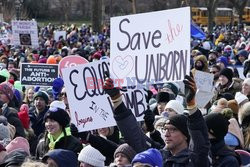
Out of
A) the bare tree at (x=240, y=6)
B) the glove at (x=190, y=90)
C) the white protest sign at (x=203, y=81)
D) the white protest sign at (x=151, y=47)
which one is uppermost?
the bare tree at (x=240, y=6)

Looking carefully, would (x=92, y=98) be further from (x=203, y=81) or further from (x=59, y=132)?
(x=203, y=81)

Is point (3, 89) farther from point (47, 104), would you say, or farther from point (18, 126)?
point (18, 126)

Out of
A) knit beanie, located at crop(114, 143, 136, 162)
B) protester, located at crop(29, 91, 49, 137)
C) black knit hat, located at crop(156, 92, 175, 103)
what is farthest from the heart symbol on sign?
protester, located at crop(29, 91, 49, 137)

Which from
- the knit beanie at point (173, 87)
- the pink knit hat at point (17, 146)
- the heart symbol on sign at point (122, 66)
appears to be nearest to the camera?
the pink knit hat at point (17, 146)

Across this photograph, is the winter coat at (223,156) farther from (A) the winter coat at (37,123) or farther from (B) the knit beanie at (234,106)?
(A) the winter coat at (37,123)

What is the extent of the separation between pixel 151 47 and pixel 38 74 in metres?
6.57

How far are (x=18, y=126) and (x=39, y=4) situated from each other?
A: 7134cm

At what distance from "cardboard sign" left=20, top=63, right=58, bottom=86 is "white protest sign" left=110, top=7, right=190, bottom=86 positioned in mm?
6021

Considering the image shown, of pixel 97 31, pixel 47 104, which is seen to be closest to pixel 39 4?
pixel 97 31

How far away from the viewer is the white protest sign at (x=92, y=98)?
22.2ft

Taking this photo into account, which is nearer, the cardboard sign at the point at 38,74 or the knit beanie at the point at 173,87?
the knit beanie at the point at 173,87

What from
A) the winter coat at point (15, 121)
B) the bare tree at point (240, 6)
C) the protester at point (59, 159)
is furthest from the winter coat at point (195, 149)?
the bare tree at point (240, 6)

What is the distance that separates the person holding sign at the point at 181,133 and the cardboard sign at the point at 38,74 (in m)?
7.49

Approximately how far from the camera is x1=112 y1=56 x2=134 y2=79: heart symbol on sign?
284 inches
